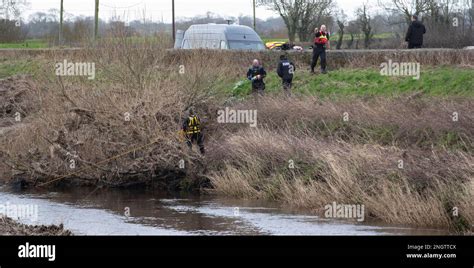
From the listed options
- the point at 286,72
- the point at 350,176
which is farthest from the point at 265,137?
the point at 286,72

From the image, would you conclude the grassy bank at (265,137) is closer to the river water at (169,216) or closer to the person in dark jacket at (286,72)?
the person in dark jacket at (286,72)

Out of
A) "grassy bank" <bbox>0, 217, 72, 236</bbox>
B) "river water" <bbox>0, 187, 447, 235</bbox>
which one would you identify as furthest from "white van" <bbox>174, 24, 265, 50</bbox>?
"grassy bank" <bbox>0, 217, 72, 236</bbox>

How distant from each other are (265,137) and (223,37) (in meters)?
14.8

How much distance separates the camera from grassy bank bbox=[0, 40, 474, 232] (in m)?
20.0

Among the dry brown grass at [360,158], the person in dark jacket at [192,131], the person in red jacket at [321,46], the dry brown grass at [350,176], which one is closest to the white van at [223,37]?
the person in red jacket at [321,46]

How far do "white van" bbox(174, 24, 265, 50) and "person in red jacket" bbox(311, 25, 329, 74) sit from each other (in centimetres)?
684

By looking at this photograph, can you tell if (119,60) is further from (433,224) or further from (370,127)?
(433,224)

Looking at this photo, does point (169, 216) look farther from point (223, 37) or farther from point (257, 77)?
point (223, 37)

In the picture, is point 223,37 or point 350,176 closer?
point 350,176

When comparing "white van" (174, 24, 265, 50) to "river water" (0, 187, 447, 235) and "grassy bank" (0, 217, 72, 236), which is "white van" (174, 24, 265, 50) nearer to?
"river water" (0, 187, 447, 235)

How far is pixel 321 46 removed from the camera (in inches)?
1203

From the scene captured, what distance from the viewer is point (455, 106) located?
22.9 m

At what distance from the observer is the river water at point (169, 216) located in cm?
1902

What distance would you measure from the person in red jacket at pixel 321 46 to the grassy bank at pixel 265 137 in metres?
0.55
